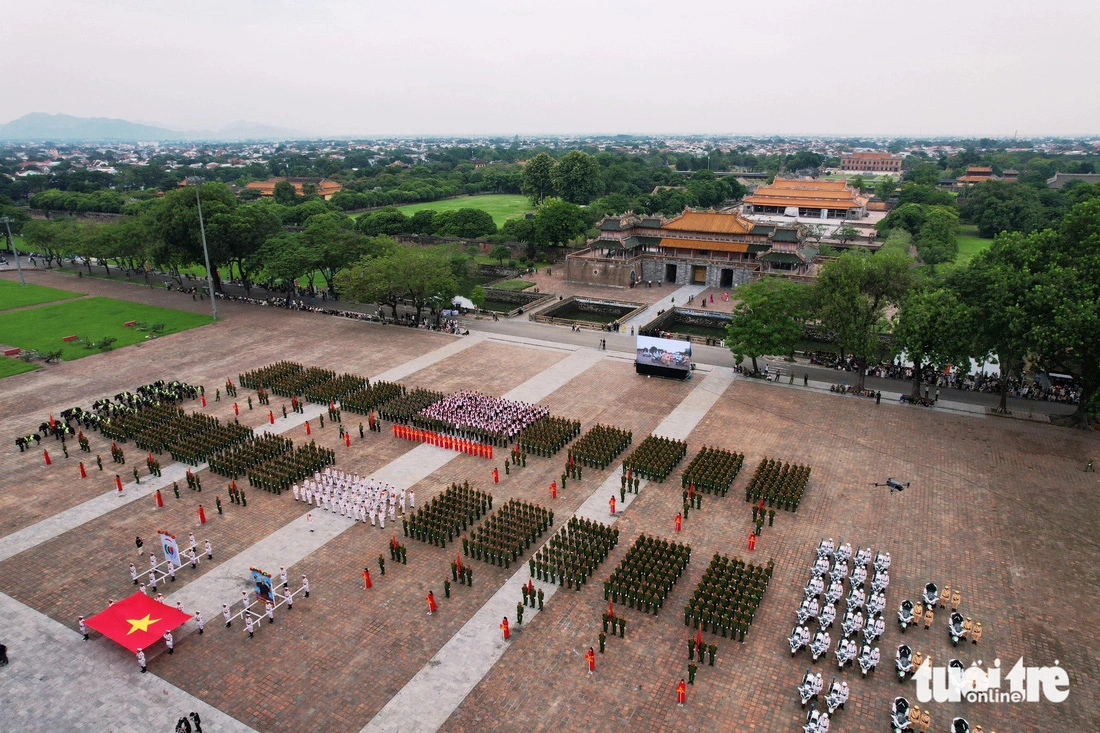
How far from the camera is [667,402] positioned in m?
32.6

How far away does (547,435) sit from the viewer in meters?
27.8

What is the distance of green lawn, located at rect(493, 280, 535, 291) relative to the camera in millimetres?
57406

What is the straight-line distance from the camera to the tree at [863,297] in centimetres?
3238

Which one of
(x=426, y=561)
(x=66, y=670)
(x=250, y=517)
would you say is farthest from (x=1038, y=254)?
(x=66, y=670)

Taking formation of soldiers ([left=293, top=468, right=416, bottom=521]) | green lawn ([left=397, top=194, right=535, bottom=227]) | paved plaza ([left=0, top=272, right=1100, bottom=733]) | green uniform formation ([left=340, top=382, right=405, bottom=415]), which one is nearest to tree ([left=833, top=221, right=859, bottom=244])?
paved plaza ([left=0, top=272, right=1100, bottom=733])

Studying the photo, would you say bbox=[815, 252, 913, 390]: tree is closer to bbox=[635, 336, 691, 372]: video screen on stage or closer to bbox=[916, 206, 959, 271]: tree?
bbox=[635, 336, 691, 372]: video screen on stage

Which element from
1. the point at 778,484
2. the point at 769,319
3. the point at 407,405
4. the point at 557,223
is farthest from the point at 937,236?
the point at 407,405

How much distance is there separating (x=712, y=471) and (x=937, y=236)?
2219 inches

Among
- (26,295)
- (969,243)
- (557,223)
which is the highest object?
(557,223)

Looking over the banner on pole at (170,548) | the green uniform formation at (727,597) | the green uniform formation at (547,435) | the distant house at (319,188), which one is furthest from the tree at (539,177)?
the green uniform formation at (727,597)

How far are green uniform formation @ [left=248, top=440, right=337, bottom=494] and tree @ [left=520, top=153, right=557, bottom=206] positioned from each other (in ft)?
271

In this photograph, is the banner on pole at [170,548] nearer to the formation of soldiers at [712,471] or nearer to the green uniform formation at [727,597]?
the green uniform formation at [727,597]

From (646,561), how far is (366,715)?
8.86 metres

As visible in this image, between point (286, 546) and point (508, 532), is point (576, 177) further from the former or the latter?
point (286, 546)
